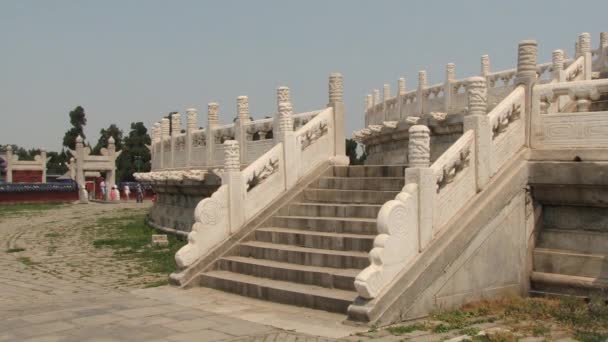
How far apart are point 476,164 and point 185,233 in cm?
884

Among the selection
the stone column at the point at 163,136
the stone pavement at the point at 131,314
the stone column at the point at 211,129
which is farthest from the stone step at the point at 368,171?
the stone column at the point at 163,136

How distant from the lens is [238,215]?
1011 cm

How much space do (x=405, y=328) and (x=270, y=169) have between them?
15.0 feet

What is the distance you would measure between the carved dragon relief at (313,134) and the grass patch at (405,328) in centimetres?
496

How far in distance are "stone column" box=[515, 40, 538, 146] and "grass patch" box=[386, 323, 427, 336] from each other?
352 cm

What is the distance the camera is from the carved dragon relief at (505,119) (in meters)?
8.54

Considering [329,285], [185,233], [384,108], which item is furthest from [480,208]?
[384,108]

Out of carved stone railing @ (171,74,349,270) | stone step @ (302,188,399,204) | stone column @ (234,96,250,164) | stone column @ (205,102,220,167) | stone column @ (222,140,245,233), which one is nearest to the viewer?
stone step @ (302,188,399,204)

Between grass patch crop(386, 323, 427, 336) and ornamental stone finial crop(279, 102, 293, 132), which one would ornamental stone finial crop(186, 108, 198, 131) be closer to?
ornamental stone finial crop(279, 102, 293, 132)

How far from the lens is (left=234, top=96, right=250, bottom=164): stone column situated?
532 inches

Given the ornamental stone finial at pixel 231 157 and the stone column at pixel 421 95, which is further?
the stone column at pixel 421 95

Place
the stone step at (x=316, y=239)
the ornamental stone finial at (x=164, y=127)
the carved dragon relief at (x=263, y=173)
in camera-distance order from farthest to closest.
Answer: the ornamental stone finial at (x=164, y=127) < the carved dragon relief at (x=263, y=173) < the stone step at (x=316, y=239)

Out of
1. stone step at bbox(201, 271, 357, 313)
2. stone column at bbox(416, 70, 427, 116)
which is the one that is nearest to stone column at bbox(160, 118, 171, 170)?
stone column at bbox(416, 70, 427, 116)

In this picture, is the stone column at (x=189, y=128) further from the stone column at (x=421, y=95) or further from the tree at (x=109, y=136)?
the tree at (x=109, y=136)
